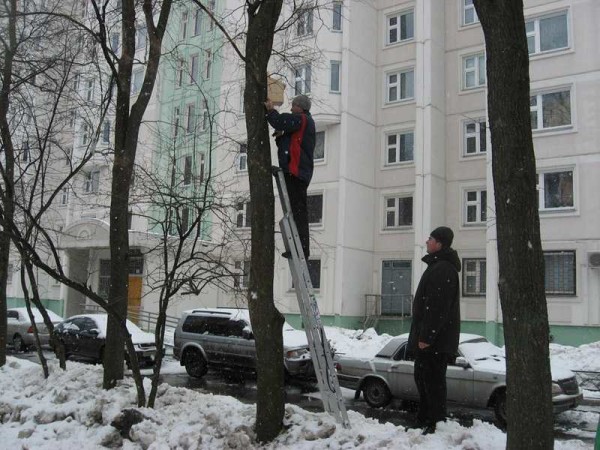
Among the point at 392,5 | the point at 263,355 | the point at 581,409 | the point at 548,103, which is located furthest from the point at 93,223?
the point at 263,355

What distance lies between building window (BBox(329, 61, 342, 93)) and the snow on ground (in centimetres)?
1967

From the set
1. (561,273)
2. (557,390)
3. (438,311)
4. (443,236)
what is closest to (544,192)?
(561,273)

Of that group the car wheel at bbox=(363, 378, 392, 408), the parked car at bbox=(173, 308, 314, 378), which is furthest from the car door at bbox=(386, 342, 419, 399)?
the parked car at bbox=(173, 308, 314, 378)

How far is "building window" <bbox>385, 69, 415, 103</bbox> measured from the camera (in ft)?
88.7

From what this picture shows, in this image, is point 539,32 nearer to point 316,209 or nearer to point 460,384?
point 316,209

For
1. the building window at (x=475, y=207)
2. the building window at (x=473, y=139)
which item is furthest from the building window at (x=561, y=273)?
the building window at (x=473, y=139)

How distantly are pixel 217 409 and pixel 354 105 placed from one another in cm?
2157

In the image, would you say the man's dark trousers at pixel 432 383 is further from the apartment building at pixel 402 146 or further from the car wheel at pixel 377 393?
the apartment building at pixel 402 146

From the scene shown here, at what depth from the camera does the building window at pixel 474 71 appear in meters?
25.6

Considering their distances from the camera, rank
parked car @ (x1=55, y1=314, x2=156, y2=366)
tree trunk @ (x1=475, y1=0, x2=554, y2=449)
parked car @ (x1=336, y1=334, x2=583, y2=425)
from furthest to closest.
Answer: parked car @ (x1=55, y1=314, x2=156, y2=366)
parked car @ (x1=336, y1=334, x2=583, y2=425)
tree trunk @ (x1=475, y1=0, x2=554, y2=449)

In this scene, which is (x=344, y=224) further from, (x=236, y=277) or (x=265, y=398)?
(x=265, y=398)

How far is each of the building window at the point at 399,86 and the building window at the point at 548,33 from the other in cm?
567

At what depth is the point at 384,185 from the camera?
2698 cm

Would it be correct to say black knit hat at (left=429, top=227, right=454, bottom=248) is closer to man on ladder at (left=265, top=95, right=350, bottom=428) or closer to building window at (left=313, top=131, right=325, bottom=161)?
man on ladder at (left=265, top=95, right=350, bottom=428)
